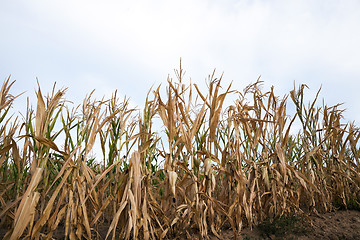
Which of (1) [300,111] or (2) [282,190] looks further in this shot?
(1) [300,111]

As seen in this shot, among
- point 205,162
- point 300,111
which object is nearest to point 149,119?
point 205,162

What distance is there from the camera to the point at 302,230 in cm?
236

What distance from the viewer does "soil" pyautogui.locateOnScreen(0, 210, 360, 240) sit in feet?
7.25

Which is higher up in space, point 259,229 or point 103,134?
point 103,134

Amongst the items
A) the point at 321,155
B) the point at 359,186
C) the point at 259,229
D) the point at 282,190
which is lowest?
the point at 259,229

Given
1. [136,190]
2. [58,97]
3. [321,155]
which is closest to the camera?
[136,190]

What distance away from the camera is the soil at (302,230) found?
221 centimetres

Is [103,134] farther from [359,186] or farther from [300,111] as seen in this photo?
[359,186]

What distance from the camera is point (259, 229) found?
2279mm

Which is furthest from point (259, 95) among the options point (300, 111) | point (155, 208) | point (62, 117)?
point (62, 117)

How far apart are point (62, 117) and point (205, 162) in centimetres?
100

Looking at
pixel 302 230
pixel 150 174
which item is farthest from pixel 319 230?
pixel 150 174

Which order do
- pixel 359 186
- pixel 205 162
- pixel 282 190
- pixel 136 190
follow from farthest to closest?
pixel 359 186 < pixel 282 190 < pixel 205 162 < pixel 136 190

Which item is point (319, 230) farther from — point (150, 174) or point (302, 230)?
point (150, 174)
